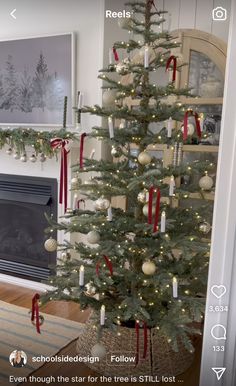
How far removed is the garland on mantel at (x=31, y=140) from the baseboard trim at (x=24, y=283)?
0.75 metres

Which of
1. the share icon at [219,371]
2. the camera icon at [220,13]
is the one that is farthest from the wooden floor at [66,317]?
the camera icon at [220,13]

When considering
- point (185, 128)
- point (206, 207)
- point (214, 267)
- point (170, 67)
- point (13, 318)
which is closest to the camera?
point (214, 267)

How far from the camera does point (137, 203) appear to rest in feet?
4.11

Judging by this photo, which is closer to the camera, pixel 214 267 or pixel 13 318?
pixel 214 267

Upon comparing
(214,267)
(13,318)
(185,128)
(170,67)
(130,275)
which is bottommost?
(13,318)

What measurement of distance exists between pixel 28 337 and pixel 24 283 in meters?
0.62

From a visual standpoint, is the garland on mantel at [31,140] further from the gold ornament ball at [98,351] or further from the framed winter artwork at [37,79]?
the gold ornament ball at [98,351]

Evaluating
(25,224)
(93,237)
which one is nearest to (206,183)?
(93,237)

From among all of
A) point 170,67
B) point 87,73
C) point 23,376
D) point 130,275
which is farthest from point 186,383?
point 87,73

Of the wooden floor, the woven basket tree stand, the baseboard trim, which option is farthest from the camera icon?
the baseboard trim

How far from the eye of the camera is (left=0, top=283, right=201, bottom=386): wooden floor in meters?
1.23

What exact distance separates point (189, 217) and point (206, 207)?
93 millimetres

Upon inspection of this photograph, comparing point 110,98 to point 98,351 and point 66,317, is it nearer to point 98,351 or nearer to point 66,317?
point 98,351

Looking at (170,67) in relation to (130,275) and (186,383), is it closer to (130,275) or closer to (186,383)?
(130,275)
